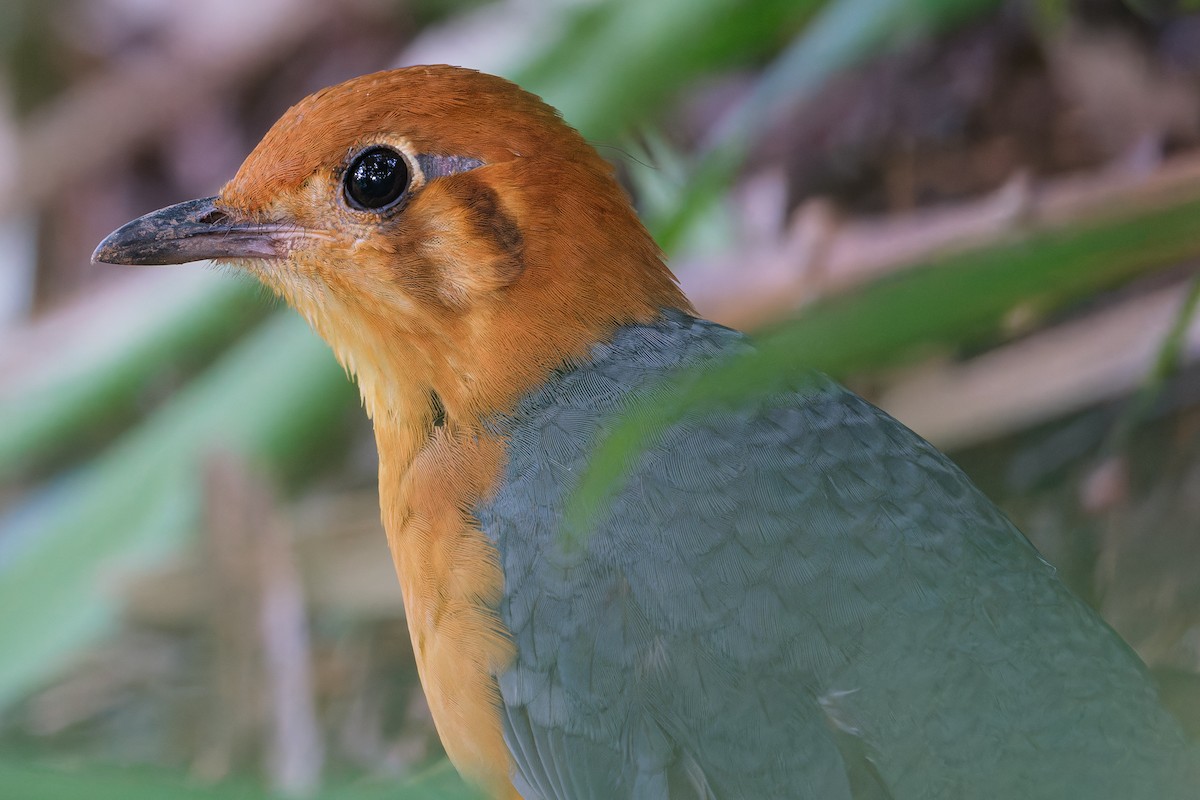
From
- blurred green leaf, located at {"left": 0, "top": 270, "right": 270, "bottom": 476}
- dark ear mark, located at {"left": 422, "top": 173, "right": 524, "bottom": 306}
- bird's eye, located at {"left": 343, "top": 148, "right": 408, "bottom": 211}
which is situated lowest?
dark ear mark, located at {"left": 422, "top": 173, "right": 524, "bottom": 306}

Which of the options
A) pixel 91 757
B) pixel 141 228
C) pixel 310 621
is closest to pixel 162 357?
pixel 141 228

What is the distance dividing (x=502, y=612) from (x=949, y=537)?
0.88 metres

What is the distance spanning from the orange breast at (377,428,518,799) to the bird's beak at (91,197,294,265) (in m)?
0.60

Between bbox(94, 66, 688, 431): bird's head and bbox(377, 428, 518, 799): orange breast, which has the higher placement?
bbox(94, 66, 688, 431): bird's head

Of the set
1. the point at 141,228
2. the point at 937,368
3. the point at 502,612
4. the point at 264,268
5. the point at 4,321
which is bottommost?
the point at 937,368

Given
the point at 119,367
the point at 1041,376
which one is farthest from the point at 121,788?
the point at 1041,376

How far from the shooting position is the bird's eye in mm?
2773

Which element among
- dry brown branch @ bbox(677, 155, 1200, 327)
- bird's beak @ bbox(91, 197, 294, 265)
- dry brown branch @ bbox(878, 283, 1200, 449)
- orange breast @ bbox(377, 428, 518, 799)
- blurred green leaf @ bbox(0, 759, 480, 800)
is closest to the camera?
blurred green leaf @ bbox(0, 759, 480, 800)

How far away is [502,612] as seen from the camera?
259cm

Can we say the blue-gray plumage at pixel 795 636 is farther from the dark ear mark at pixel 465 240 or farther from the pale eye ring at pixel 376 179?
the pale eye ring at pixel 376 179

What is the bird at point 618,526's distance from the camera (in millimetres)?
2311

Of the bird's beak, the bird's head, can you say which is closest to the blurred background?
the bird's head

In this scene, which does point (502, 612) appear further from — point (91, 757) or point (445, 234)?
point (91, 757)

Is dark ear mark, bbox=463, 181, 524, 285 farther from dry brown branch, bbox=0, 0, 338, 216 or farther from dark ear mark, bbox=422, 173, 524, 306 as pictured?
dry brown branch, bbox=0, 0, 338, 216
